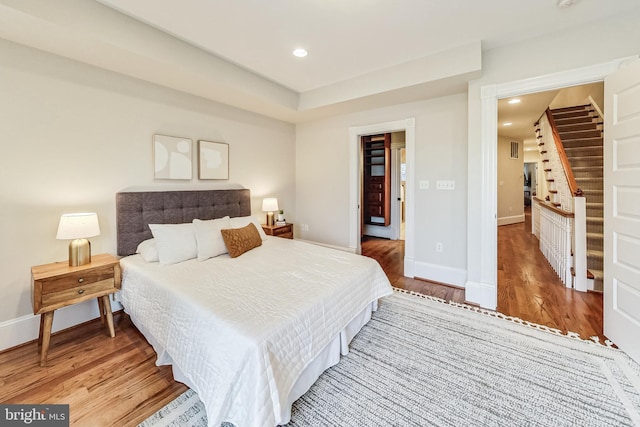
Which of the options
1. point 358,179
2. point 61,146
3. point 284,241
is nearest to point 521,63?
point 358,179

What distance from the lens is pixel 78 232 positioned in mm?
2096

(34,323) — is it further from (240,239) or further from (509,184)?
(509,184)

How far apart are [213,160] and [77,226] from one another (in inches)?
64.3

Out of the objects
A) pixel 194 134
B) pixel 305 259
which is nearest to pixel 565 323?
pixel 305 259

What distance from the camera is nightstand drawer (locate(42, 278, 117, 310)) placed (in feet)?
6.35

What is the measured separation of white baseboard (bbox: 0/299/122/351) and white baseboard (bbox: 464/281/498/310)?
3.77m

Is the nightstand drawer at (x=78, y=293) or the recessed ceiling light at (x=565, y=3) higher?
the recessed ceiling light at (x=565, y=3)

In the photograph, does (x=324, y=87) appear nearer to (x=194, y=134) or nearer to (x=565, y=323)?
(x=194, y=134)

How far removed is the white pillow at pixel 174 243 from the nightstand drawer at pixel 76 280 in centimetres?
40

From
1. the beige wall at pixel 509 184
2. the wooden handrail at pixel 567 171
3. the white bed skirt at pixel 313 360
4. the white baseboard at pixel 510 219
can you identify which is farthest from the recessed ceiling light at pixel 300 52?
the white baseboard at pixel 510 219

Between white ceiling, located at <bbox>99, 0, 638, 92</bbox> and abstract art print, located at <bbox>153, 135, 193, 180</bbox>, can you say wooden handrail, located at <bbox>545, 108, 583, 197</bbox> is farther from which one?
abstract art print, located at <bbox>153, 135, 193, 180</bbox>

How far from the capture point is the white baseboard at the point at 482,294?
108 inches

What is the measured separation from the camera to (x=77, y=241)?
Answer: 7.23 ft

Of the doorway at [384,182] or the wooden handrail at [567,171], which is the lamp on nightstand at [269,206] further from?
the wooden handrail at [567,171]
